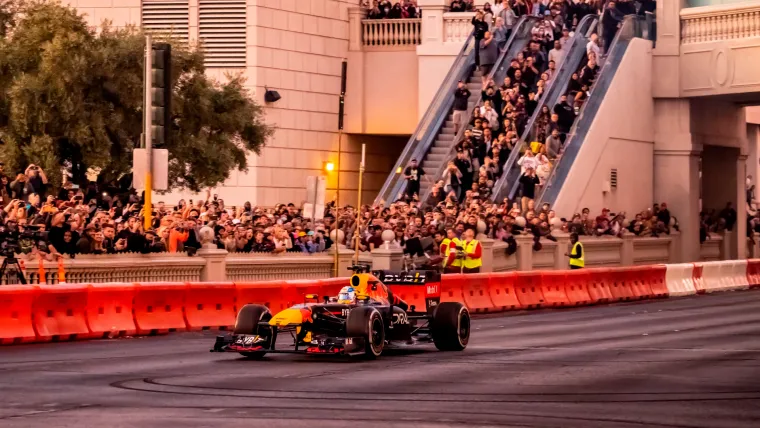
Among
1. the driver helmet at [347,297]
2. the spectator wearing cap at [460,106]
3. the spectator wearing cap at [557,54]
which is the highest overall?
the spectator wearing cap at [557,54]

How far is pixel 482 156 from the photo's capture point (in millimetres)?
43812

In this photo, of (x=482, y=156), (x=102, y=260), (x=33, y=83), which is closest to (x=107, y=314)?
(x=102, y=260)

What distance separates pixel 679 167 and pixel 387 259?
18212 millimetres

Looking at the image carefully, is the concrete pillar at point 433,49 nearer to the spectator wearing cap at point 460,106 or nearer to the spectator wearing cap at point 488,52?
the spectator wearing cap at point 488,52

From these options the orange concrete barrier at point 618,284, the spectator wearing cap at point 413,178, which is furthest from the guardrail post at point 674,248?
the orange concrete barrier at point 618,284

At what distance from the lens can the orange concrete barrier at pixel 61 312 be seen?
23906mm

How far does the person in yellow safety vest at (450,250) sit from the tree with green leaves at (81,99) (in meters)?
9.37

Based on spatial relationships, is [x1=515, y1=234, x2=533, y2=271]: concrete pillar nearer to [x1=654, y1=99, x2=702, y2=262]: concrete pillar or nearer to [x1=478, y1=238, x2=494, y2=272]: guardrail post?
[x1=478, y1=238, x2=494, y2=272]: guardrail post

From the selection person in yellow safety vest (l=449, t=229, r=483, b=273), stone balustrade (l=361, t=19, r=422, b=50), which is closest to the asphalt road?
person in yellow safety vest (l=449, t=229, r=483, b=273)

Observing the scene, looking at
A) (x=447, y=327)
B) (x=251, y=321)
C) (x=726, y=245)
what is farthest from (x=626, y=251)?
(x=251, y=321)

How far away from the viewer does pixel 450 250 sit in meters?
34.6

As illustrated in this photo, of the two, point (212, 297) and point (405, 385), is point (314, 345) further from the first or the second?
point (212, 297)

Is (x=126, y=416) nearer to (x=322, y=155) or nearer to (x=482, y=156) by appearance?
(x=482, y=156)

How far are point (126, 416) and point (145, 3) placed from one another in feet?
122
